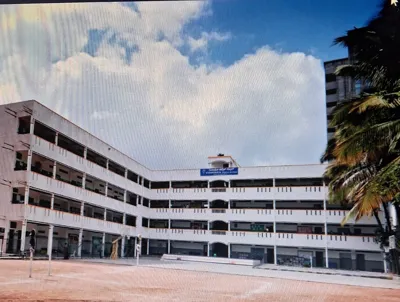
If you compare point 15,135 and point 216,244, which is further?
point 216,244

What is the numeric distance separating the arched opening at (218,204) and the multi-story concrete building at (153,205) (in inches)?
1.6

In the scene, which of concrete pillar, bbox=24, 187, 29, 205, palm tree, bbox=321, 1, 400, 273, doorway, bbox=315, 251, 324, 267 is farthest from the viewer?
doorway, bbox=315, 251, 324, 267

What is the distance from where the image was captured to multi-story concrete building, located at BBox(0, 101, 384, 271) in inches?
373

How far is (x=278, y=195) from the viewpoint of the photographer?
49.2 ft

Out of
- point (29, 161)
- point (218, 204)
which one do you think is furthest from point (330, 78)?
point (29, 161)

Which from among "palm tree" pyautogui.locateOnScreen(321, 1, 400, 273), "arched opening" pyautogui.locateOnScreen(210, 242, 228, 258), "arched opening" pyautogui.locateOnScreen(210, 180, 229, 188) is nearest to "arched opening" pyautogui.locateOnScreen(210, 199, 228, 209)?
"arched opening" pyautogui.locateOnScreen(210, 180, 229, 188)

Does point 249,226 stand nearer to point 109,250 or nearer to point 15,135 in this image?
point 109,250

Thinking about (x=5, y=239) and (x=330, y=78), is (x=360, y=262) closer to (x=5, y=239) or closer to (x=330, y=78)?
(x=5, y=239)

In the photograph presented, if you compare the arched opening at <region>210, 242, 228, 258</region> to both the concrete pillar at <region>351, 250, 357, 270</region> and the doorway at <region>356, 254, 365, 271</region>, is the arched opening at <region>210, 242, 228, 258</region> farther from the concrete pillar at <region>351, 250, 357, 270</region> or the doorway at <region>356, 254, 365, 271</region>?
the doorway at <region>356, 254, 365, 271</region>

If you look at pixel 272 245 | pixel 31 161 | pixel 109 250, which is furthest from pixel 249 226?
pixel 31 161

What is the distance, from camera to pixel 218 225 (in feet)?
53.8

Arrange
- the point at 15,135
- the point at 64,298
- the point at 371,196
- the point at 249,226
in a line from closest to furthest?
the point at 64,298
the point at 371,196
the point at 15,135
the point at 249,226

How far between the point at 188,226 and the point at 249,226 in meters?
2.62

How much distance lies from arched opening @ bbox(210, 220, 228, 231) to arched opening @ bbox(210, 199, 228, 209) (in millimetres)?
602
